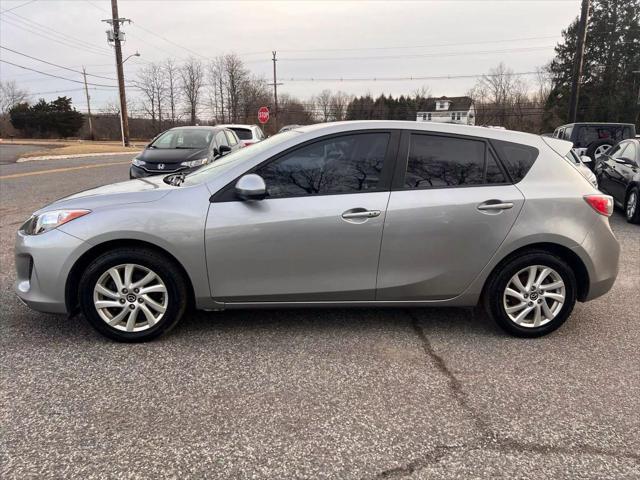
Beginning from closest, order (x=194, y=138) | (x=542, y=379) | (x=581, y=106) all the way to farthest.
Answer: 1. (x=542, y=379)
2. (x=194, y=138)
3. (x=581, y=106)

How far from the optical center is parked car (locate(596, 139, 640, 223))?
28.9 feet

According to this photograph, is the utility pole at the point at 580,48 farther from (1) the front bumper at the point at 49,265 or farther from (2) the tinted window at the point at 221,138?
(1) the front bumper at the point at 49,265

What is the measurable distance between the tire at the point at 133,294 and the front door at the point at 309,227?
32 centimetres

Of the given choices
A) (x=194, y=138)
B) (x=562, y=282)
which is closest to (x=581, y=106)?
(x=194, y=138)

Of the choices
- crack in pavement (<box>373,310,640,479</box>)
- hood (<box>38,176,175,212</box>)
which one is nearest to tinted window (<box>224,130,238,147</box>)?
hood (<box>38,176,175,212</box>)

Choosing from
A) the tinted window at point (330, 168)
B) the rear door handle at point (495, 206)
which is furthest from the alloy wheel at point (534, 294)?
the tinted window at point (330, 168)

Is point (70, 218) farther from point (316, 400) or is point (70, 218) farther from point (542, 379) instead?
point (542, 379)

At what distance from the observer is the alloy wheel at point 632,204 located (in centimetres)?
873

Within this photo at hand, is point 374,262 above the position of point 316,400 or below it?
above

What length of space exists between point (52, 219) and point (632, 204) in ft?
30.0

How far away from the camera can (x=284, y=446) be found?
256 cm

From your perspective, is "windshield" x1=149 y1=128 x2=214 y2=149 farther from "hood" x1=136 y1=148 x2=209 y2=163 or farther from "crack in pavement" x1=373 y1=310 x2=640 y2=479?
"crack in pavement" x1=373 y1=310 x2=640 y2=479

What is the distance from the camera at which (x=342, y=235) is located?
3.59m

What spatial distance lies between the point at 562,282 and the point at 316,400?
7.10 feet
